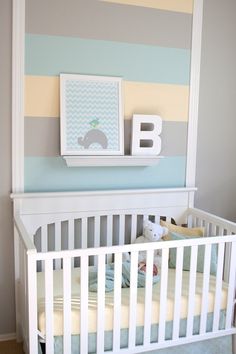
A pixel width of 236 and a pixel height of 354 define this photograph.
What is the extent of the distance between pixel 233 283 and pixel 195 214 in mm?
643

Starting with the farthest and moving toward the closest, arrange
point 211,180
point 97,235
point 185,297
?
point 211,180
point 97,235
point 185,297

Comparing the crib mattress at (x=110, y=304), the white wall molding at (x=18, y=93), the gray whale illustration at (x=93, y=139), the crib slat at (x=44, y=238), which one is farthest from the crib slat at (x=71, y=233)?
the gray whale illustration at (x=93, y=139)

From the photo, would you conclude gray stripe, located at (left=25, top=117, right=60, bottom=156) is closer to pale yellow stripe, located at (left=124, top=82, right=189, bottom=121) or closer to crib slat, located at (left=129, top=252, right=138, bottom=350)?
pale yellow stripe, located at (left=124, top=82, right=189, bottom=121)

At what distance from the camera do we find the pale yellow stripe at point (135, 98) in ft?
7.61

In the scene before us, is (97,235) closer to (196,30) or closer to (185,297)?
(185,297)

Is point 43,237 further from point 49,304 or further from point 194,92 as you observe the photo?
point 194,92

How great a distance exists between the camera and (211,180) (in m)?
2.85

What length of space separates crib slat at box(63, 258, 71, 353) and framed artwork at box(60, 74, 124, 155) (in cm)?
85

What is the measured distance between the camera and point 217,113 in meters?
2.80

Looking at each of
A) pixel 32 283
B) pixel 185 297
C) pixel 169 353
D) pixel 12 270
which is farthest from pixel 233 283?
pixel 12 270

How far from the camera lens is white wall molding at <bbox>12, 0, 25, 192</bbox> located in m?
2.23

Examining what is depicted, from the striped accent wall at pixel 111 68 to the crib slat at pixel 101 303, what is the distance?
816 millimetres

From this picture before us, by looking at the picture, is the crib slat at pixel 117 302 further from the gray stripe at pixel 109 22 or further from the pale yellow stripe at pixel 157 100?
the gray stripe at pixel 109 22

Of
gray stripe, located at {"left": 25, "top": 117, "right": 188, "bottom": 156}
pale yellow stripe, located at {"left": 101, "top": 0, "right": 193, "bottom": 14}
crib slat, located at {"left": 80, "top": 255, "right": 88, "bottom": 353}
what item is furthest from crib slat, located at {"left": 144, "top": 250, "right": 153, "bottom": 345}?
pale yellow stripe, located at {"left": 101, "top": 0, "right": 193, "bottom": 14}
